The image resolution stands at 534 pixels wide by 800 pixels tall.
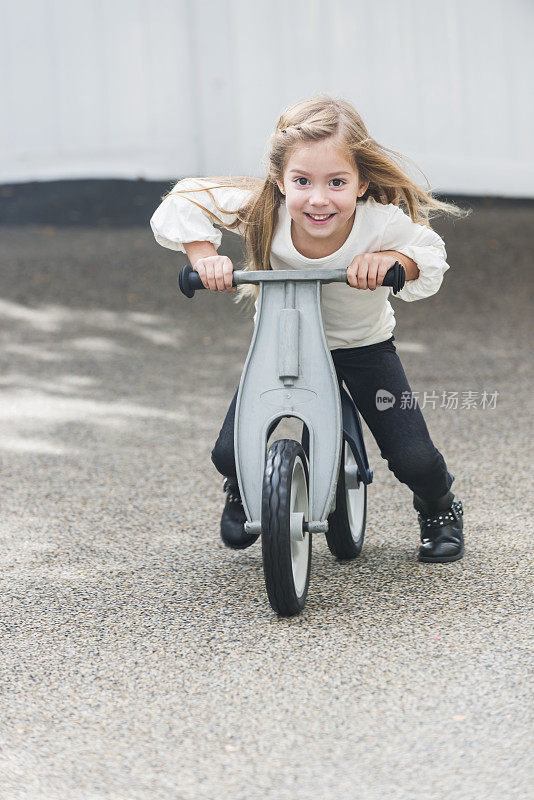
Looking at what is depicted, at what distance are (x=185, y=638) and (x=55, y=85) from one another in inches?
272

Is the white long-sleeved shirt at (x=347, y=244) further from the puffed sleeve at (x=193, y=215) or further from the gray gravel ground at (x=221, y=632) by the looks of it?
the gray gravel ground at (x=221, y=632)

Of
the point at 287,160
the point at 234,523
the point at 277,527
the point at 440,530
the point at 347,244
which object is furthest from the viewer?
the point at 234,523

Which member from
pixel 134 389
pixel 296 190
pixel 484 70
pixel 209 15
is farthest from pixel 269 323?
pixel 484 70

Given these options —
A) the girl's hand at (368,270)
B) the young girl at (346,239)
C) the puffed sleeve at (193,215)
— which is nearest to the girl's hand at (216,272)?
the young girl at (346,239)

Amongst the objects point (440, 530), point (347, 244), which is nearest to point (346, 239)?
point (347, 244)

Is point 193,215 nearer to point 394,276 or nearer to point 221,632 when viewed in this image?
point 394,276

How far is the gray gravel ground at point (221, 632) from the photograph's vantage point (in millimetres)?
2020

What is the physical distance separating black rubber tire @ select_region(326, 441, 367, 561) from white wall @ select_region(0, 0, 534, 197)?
5.38 meters

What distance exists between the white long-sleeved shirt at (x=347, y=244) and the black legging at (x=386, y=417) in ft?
0.19

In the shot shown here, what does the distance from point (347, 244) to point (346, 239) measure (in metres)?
0.03

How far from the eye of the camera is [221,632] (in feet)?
8.81

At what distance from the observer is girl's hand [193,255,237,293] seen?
109 inches

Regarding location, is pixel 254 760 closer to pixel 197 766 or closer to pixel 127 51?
pixel 197 766

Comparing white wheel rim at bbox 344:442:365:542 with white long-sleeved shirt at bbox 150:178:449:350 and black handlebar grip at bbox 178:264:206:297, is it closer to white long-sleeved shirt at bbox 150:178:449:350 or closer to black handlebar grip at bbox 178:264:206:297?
white long-sleeved shirt at bbox 150:178:449:350
